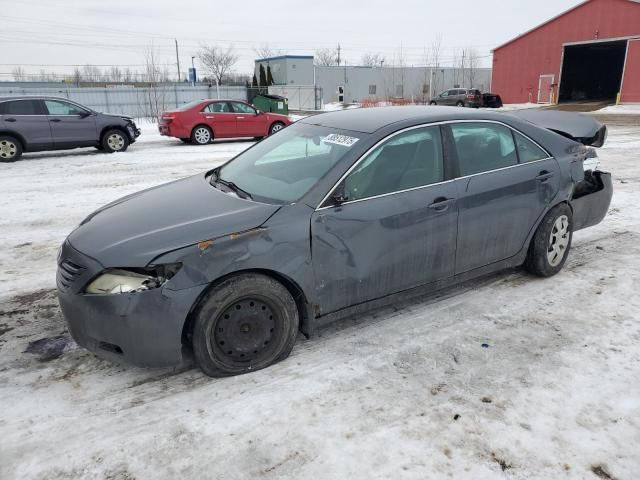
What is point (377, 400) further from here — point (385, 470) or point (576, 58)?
point (576, 58)

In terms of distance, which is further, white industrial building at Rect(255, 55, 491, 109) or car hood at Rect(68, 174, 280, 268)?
white industrial building at Rect(255, 55, 491, 109)

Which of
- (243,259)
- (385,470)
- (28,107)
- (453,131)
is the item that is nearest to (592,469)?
(385,470)

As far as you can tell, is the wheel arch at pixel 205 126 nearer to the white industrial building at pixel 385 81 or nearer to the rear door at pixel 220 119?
the rear door at pixel 220 119

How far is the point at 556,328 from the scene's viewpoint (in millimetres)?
3686

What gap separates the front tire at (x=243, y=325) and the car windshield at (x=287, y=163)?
65cm

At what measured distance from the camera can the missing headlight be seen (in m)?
2.78

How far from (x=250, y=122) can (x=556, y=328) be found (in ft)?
45.9

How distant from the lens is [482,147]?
3990 mm

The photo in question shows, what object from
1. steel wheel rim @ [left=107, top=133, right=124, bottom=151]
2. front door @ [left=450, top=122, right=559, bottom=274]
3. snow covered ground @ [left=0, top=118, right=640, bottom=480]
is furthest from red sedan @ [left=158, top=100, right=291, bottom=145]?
front door @ [left=450, top=122, right=559, bottom=274]

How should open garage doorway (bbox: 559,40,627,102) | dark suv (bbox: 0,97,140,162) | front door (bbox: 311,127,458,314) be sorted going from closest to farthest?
front door (bbox: 311,127,458,314) → dark suv (bbox: 0,97,140,162) → open garage doorway (bbox: 559,40,627,102)

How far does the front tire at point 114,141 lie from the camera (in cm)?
1338

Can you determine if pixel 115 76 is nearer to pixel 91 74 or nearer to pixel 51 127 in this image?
pixel 91 74

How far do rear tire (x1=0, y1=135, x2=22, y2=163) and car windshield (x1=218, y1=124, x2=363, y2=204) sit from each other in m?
10.3

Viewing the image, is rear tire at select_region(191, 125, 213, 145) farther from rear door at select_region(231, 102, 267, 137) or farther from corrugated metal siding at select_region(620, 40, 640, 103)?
corrugated metal siding at select_region(620, 40, 640, 103)
